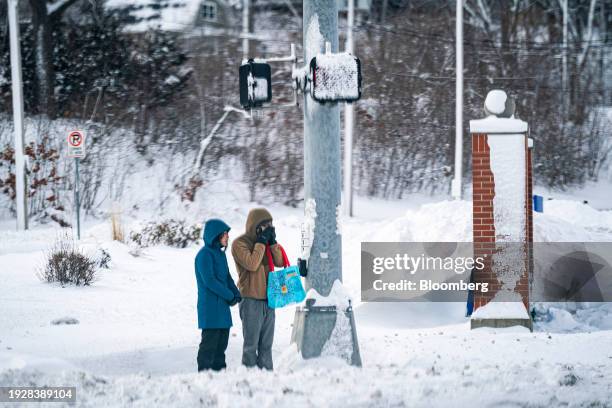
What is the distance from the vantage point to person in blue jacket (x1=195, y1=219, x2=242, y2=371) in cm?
822

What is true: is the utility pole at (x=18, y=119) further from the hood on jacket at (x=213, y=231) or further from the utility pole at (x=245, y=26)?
the hood on jacket at (x=213, y=231)

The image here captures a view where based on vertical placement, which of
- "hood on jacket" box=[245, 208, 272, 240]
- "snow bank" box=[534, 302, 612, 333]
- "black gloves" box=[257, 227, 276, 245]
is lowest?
"snow bank" box=[534, 302, 612, 333]

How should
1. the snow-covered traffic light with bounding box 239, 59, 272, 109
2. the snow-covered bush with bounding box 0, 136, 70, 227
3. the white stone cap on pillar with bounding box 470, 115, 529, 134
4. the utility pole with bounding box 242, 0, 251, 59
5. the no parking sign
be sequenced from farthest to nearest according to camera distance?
the utility pole with bounding box 242, 0, 251, 59 → the snow-covered bush with bounding box 0, 136, 70, 227 → the no parking sign → the white stone cap on pillar with bounding box 470, 115, 529, 134 → the snow-covered traffic light with bounding box 239, 59, 272, 109

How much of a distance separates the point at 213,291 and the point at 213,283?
0.22ft

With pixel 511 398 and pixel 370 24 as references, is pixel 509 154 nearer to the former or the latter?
pixel 511 398

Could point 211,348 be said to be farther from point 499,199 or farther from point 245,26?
point 245,26

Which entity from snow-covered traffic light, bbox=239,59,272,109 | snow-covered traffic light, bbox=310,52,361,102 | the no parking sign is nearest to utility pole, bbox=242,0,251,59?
the no parking sign

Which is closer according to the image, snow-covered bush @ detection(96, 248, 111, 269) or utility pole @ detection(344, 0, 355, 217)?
snow-covered bush @ detection(96, 248, 111, 269)

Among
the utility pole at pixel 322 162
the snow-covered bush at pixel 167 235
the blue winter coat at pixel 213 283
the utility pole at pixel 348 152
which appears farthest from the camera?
the utility pole at pixel 348 152

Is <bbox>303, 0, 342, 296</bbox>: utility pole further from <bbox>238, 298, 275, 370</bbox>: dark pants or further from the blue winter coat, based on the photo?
the blue winter coat

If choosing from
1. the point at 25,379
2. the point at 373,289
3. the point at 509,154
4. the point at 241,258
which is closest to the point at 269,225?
the point at 241,258

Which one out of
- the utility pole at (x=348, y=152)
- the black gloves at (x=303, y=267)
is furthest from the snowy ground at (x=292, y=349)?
the utility pole at (x=348, y=152)

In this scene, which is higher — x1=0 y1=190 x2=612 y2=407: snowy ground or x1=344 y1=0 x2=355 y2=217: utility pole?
x1=344 y1=0 x2=355 y2=217: utility pole

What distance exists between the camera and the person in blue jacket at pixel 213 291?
324 inches
